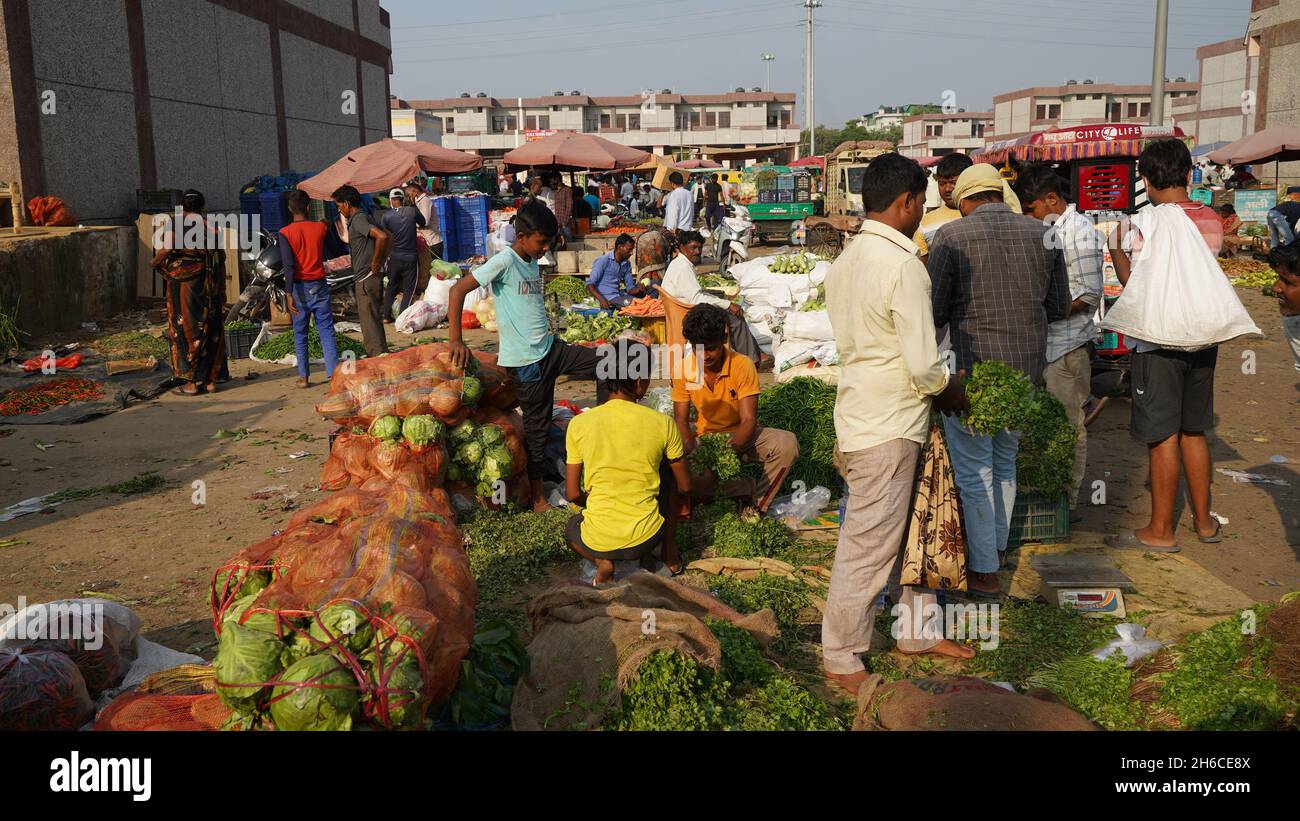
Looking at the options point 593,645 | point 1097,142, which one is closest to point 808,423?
point 593,645

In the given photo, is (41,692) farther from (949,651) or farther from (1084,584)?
(1084,584)

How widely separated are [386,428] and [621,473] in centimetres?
200

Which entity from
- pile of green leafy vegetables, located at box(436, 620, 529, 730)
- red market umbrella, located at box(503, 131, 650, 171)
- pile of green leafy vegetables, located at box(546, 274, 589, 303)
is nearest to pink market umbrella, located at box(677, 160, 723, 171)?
red market umbrella, located at box(503, 131, 650, 171)

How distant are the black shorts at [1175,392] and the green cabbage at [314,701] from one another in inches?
182

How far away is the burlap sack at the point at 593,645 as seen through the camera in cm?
346

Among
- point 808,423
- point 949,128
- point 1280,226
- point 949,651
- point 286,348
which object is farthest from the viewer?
point 949,128

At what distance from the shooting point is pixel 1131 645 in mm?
4180

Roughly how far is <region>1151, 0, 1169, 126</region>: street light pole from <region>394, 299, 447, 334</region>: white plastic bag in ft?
41.7

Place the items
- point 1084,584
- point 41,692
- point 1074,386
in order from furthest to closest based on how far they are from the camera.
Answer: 1. point 1074,386
2. point 1084,584
3. point 41,692

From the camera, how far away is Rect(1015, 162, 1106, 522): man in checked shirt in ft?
19.1

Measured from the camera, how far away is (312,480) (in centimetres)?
741

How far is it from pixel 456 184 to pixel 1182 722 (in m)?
27.4
